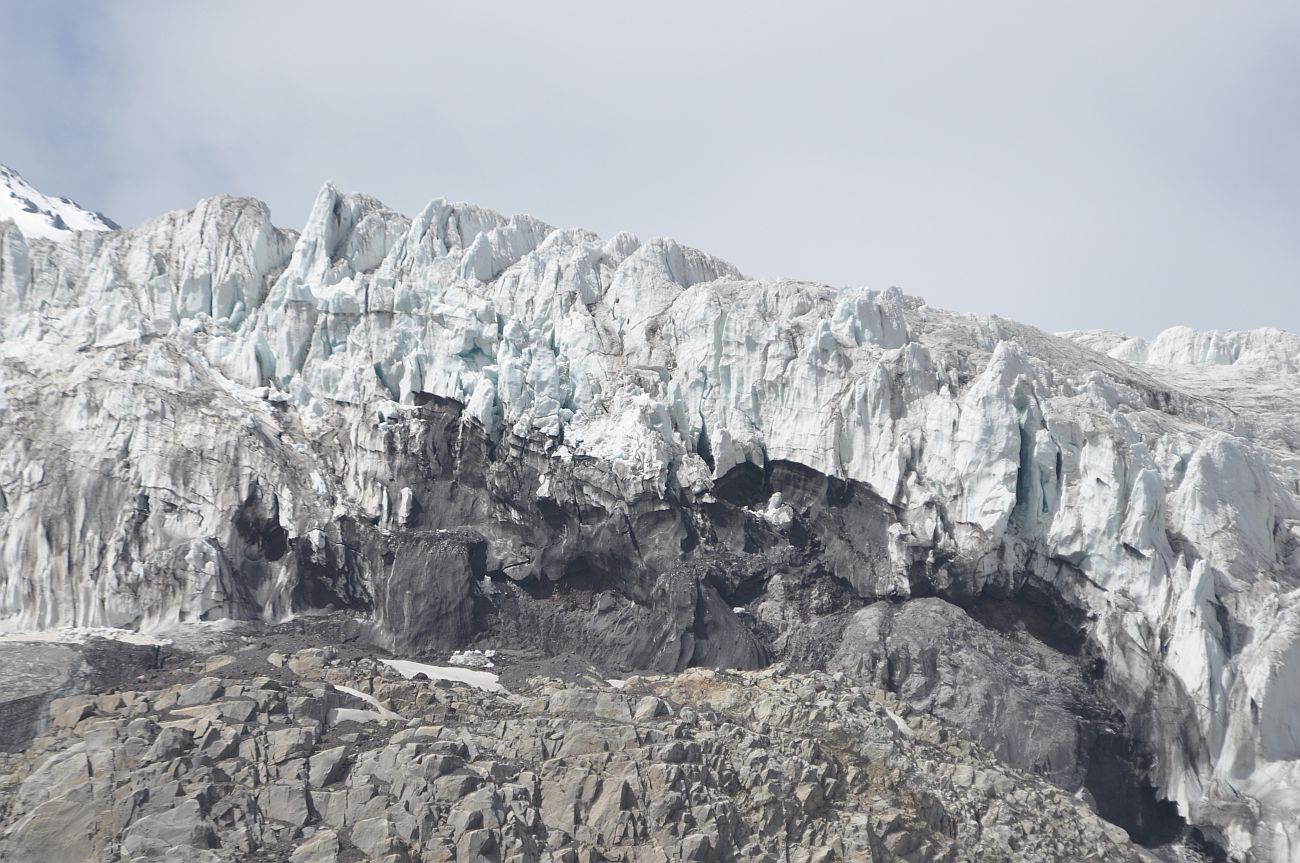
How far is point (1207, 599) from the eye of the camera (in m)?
48.5

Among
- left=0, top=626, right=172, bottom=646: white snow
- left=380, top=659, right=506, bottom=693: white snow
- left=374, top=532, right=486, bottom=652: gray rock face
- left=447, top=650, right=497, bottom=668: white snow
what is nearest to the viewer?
left=380, top=659, right=506, bottom=693: white snow

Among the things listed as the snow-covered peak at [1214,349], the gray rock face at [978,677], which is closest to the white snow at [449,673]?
the gray rock face at [978,677]

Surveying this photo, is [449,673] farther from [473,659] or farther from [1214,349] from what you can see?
[1214,349]

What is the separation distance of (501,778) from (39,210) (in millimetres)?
165870

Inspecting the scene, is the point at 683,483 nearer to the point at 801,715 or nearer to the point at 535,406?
the point at 535,406

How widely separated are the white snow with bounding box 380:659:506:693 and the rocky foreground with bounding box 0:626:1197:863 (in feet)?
5.97

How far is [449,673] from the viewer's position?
47.9 meters

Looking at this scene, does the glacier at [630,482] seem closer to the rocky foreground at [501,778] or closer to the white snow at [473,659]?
the white snow at [473,659]

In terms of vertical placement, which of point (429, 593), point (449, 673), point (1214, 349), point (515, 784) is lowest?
point (449, 673)

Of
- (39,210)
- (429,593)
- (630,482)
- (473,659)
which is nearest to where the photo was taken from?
(473,659)

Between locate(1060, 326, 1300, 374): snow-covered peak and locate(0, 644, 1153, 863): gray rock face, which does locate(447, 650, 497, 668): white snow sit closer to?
locate(0, 644, 1153, 863): gray rock face

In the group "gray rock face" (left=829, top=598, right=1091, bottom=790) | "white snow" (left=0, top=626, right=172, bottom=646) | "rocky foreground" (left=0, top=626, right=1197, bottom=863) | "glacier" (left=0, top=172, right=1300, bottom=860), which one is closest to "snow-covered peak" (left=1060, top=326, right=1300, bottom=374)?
"glacier" (left=0, top=172, right=1300, bottom=860)

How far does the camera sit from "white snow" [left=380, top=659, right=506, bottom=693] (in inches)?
1822

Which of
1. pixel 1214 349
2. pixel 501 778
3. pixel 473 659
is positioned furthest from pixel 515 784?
pixel 1214 349
